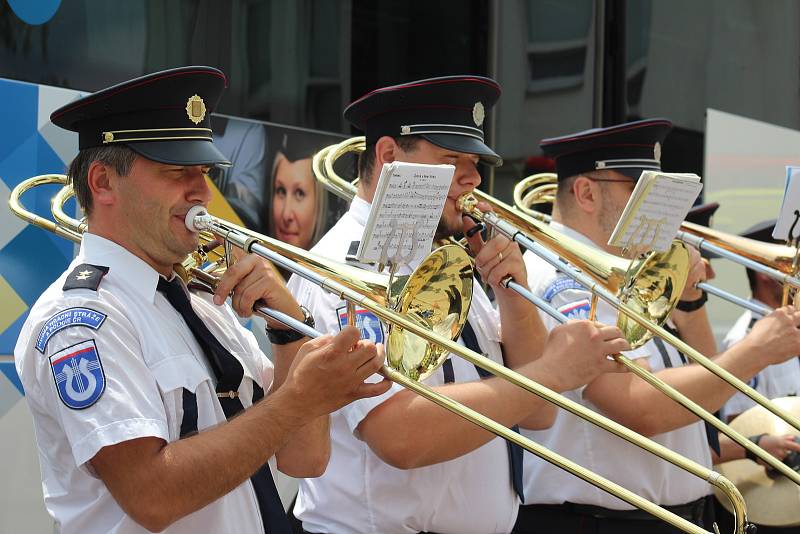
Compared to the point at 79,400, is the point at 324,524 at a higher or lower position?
lower

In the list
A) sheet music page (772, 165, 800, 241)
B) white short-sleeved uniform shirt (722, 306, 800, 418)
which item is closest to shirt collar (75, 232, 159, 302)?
sheet music page (772, 165, 800, 241)

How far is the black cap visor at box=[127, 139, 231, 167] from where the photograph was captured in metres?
2.36

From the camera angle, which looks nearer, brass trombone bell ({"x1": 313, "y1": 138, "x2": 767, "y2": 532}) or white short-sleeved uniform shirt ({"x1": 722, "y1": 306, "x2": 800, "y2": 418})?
brass trombone bell ({"x1": 313, "y1": 138, "x2": 767, "y2": 532})

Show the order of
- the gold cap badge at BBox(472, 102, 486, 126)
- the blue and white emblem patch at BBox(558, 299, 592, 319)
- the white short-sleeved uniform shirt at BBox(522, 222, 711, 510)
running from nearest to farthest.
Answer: the gold cap badge at BBox(472, 102, 486, 126) < the blue and white emblem patch at BBox(558, 299, 592, 319) < the white short-sleeved uniform shirt at BBox(522, 222, 711, 510)

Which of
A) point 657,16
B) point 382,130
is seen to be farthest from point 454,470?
point 657,16

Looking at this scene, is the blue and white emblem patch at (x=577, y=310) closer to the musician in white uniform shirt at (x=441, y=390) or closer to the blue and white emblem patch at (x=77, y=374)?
the musician in white uniform shirt at (x=441, y=390)

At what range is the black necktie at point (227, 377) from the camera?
2.38m

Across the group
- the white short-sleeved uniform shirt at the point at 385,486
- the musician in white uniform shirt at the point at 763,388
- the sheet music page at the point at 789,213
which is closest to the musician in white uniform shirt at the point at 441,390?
the white short-sleeved uniform shirt at the point at 385,486

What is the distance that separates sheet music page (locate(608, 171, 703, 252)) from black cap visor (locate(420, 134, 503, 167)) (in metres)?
0.38

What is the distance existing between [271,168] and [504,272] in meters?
1.27

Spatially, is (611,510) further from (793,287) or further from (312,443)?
(312,443)

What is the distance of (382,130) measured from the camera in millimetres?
3070

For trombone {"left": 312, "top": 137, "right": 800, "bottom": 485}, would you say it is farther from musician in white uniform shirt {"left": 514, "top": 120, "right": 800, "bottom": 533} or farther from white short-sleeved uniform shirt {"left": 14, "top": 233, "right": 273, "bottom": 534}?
white short-sleeved uniform shirt {"left": 14, "top": 233, "right": 273, "bottom": 534}


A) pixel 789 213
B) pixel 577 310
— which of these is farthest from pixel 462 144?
pixel 789 213
